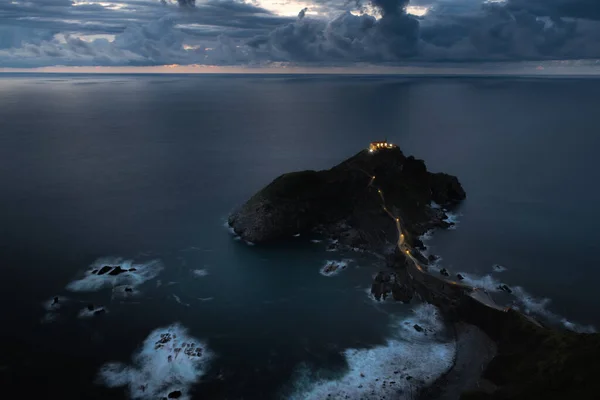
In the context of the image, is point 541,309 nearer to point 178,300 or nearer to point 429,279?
point 429,279

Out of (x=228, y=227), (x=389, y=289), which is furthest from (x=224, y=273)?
(x=389, y=289)

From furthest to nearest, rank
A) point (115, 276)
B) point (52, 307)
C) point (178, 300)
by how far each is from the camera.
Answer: point (115, 276), point (178, 300), point (52, 307)

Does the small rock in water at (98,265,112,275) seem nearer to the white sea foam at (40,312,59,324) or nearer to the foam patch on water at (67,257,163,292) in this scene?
the foam patch on water at (67,257,163,292)

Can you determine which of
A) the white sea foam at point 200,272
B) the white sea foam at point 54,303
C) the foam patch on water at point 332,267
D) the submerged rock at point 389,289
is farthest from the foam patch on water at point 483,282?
the white sea foam at point 54,303

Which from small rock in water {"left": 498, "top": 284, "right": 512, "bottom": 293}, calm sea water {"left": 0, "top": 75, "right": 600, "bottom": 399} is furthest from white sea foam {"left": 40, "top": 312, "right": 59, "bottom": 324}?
small rock in water {"left": 498, "top": 284, "right": 512, "bottom": 293}

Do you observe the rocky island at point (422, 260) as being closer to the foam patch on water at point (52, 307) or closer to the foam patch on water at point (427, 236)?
the foam patch on water at point (427, 236)

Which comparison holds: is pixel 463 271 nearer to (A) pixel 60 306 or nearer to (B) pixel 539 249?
(B) pixel 539 249
